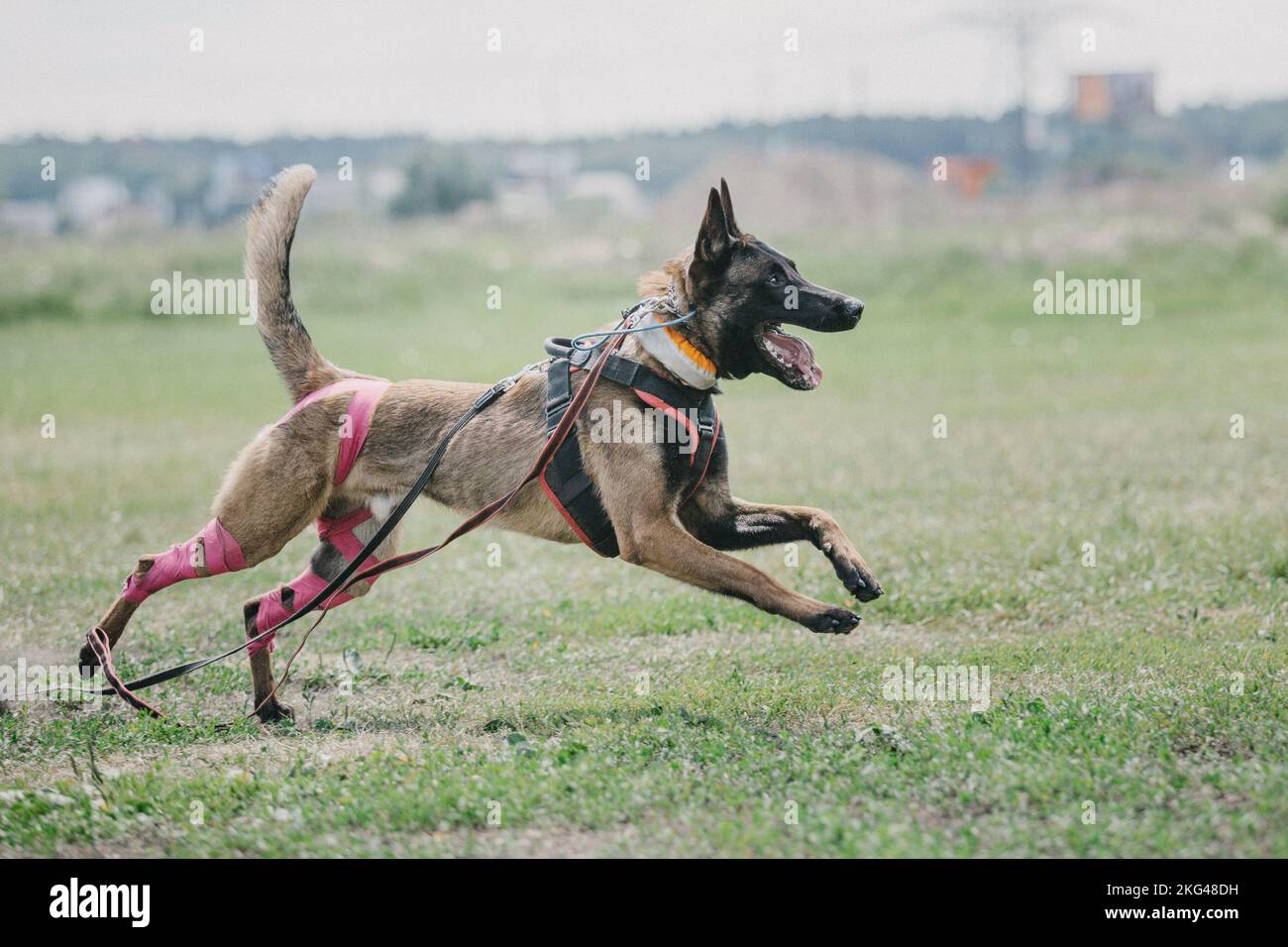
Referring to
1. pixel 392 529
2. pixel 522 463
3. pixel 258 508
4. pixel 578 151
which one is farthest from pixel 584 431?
pixel 578 151

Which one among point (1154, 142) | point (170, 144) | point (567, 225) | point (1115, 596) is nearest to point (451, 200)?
point (567, 225)

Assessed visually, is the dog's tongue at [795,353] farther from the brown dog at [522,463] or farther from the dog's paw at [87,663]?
the dog's paw at [87,663]

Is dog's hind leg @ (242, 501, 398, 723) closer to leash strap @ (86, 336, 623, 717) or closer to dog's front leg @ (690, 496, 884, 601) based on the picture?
leash strap @ (86, 336, 623, 717)

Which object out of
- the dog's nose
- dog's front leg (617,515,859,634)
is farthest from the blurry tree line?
dog's front leg (617,515,859,634)

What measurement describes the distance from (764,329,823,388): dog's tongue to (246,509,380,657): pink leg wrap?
78.5 inches

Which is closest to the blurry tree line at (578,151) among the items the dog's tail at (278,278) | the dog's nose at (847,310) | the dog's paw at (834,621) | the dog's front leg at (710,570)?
the dog's tail at (278,278)

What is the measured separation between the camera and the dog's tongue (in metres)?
5.21

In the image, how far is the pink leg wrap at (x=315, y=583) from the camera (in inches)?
225

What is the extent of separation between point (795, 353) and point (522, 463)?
4.06 feet

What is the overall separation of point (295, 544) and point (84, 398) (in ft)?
29.7

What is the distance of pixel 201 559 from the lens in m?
5.43

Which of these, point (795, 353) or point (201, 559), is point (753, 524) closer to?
point (795, 353)

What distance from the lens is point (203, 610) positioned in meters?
7.43

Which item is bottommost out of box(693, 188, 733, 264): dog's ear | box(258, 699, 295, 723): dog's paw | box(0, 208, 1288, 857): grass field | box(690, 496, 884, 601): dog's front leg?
box(258, 699, 295, 723): dog's paw
